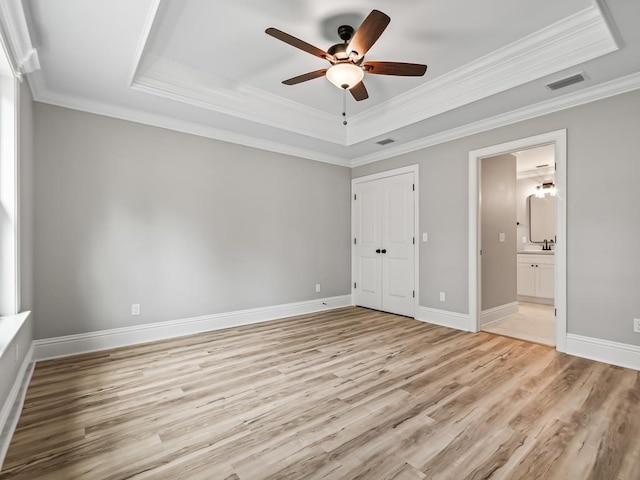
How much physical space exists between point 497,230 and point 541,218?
9.91 ft

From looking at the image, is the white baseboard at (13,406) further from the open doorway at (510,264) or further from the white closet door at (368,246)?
the open doorway at (510,264)

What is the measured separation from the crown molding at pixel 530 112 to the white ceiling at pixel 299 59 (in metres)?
0.01

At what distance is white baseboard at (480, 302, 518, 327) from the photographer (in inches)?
175

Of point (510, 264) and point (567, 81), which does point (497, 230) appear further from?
point (567, 81)

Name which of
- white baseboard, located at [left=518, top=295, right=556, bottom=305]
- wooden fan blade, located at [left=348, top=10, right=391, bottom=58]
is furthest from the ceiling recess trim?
white baseboard, located at [left=518, top=295, right=556, bottom=305]

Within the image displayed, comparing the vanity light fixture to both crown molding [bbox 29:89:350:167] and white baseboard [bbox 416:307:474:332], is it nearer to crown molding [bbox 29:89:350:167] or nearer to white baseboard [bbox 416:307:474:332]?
white baseboard [bbox 416:307:474:332]

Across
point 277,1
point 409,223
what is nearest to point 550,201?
point 409,223

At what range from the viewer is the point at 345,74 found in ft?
8.34

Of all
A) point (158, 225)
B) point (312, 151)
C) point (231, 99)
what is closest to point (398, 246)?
point (312, 151)

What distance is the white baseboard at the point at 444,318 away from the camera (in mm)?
4119

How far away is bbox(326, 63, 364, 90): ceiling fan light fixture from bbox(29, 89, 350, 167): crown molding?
2142mm

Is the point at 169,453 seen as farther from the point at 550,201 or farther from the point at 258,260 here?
the point at 550,201

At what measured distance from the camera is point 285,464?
64.9 inches

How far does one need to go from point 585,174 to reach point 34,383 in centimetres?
537
